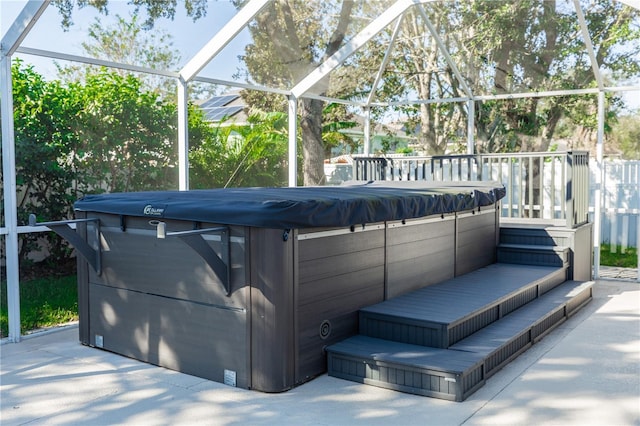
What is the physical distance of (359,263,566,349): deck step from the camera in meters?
4.13

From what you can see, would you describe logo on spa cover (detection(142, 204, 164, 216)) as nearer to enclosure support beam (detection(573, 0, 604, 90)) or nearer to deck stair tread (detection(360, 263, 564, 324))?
deck stair tread (detection(360, 263, 564, 324))

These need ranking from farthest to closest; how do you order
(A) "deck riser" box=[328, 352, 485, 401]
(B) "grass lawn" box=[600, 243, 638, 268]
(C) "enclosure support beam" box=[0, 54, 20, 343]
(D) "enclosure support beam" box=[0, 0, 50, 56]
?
(B) "grass lawn" box=[600, 243, 638, 268] → (C) "enclosure support beam" box=[0, 54, 20, 343] → (D) "enclosure support beam" box=[0, 0, 50, 56] → (A) "deck riser" box=[328, 352, 485, 401]

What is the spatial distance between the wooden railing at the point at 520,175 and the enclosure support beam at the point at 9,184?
5011 mm

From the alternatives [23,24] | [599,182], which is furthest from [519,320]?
[23,24]

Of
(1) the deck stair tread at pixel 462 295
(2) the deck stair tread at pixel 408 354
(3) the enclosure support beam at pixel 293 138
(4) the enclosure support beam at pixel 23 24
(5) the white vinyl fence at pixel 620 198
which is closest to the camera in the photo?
(2) the deck stair tread at pixel 408 354

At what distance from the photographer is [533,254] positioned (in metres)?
6.86

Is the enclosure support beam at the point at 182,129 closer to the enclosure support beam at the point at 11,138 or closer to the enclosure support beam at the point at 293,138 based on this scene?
the enclosure support beam at the point at 11,138

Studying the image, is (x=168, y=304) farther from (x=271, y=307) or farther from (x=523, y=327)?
(x=523, y=327)

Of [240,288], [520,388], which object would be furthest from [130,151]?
[520,388]

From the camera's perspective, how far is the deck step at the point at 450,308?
4.13 meters

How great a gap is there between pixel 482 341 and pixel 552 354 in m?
0.71

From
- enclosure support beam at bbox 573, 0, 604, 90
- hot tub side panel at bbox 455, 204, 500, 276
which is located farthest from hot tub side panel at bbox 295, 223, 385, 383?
enclosure support beam at bbox 573, 0, 604, 90

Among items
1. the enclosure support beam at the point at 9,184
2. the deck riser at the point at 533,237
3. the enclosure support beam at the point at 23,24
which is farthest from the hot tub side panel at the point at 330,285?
the deck riser at the point at 533,237

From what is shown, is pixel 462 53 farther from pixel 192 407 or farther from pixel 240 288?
pixel 192 407
